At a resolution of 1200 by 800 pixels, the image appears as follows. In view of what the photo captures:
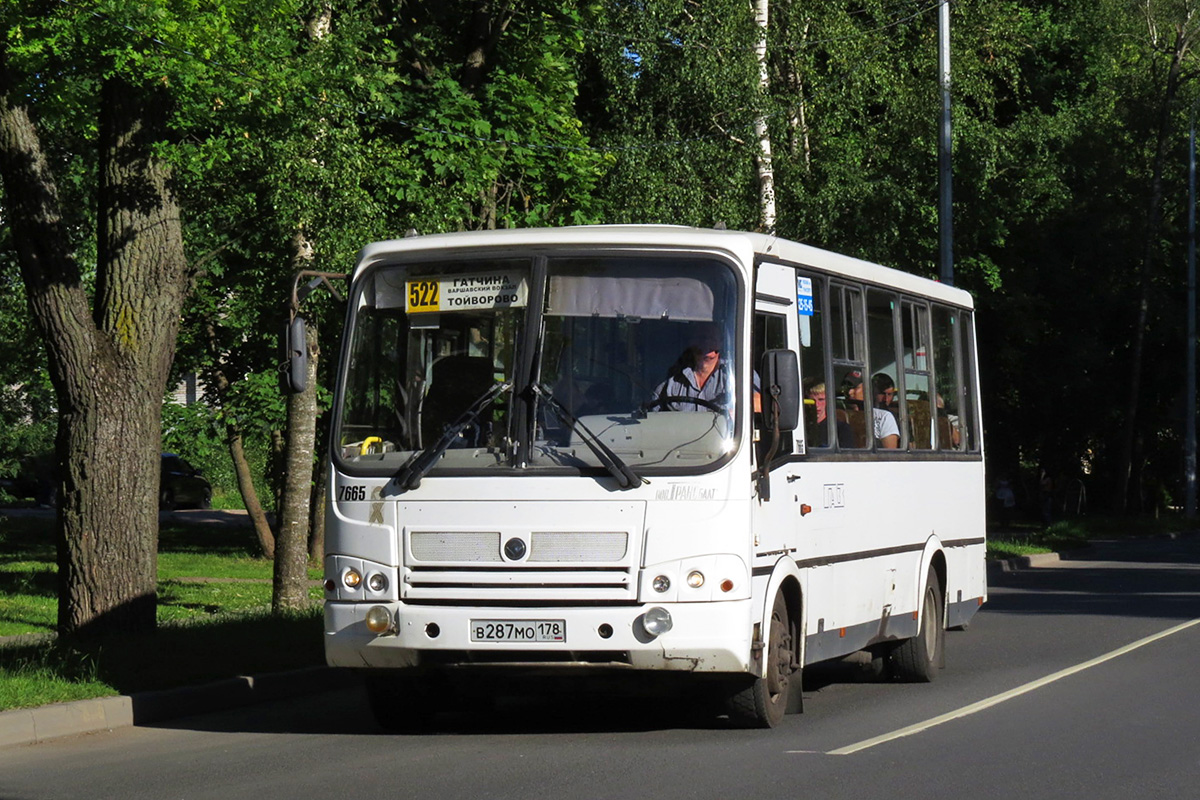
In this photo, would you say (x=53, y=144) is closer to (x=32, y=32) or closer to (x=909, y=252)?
(x=32, y=32)

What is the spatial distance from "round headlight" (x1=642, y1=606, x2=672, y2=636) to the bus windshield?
728 mm

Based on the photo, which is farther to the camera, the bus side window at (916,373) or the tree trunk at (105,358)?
the tree trunk at (105,358)

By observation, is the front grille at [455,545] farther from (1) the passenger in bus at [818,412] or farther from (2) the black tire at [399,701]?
(1) the passenger in bus at [818,412]

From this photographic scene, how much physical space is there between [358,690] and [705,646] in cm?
409

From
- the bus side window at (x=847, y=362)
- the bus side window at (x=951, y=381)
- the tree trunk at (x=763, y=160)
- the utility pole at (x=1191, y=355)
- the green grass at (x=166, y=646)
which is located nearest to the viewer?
the green grass at (x=166, y=646)

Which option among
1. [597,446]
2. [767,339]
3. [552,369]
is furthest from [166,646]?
[767,339]

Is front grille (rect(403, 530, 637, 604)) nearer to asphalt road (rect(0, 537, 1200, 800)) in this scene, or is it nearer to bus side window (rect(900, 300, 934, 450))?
asphalt road (rect(0, 537, 1200, 800))

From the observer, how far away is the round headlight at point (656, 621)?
9.05 meters

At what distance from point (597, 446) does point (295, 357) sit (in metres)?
1.83

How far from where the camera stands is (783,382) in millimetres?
9227

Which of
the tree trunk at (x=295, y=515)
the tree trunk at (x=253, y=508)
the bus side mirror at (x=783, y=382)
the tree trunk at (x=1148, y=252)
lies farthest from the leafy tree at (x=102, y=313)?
the tree trunk at (x=1148, y=252)

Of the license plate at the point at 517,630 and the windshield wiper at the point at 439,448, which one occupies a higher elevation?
the windshield wiper at the point at 439,448

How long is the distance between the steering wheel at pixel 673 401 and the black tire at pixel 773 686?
117 cm

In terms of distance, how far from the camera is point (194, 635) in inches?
524
